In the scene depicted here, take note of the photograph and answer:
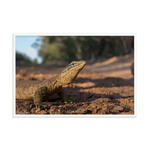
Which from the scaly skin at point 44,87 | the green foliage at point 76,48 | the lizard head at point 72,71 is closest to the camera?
the lizard head at point 72,71

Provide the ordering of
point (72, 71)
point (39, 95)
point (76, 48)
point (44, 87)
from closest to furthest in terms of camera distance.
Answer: point (72, 71), point (39, 95), point (44, 87), point (76, 48)

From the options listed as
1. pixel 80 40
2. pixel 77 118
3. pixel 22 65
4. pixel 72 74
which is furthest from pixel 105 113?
pixel 80 40

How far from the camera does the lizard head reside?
12.1 feet

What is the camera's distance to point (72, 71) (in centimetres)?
382

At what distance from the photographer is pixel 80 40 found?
24.3m

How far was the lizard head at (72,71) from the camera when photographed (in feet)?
12.1

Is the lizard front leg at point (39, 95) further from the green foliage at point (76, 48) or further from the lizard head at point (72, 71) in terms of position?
the green foliage at point (76, 48)

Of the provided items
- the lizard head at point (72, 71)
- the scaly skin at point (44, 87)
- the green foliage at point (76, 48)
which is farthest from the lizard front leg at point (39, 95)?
the green foliage at point (76, 48)

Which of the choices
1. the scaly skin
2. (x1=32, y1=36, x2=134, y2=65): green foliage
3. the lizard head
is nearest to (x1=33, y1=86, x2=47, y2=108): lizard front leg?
the scaly skin

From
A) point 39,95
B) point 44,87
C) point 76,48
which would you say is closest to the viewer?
point 39,95

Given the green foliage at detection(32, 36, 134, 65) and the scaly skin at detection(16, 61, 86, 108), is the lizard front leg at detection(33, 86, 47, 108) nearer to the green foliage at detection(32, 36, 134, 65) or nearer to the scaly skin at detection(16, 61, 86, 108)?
the scaly skin at detection(16, 61, 86, 108)

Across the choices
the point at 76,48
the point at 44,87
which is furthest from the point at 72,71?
the point at 76,48

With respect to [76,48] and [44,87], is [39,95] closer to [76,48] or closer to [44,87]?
[44,87]

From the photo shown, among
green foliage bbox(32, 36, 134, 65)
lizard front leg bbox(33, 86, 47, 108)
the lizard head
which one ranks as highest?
green foliage bbox(32, 36, 134, 65)
